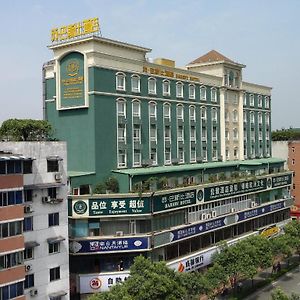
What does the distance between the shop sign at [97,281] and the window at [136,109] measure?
12.4 meters

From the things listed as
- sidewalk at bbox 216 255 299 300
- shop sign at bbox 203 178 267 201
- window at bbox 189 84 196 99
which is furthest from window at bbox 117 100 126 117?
sidewalk at bbox 216 255 299 300

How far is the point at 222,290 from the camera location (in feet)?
123

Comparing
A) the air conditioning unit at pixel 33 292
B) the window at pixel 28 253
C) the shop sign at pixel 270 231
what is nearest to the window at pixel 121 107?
the window at pixel 28 253

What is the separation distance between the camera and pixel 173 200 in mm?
35812

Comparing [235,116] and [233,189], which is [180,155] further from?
[235,116]

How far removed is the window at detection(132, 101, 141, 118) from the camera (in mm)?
37688

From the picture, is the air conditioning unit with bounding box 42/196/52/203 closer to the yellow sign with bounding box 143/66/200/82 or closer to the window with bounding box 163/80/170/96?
the yellow sign with bounding box 143/66/200/82

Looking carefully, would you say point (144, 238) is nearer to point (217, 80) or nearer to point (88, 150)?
point (88, 150)

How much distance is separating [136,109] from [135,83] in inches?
81.0

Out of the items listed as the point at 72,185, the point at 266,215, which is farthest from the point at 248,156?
the point at 72,185

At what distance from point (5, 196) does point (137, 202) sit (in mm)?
11056

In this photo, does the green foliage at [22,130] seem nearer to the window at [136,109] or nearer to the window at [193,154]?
the window at [136,109]

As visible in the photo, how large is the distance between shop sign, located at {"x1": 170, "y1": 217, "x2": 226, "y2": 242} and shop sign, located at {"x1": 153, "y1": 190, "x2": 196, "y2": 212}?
1872 millimetres

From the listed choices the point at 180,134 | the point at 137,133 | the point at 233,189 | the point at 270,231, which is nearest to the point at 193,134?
the point at 180,134
